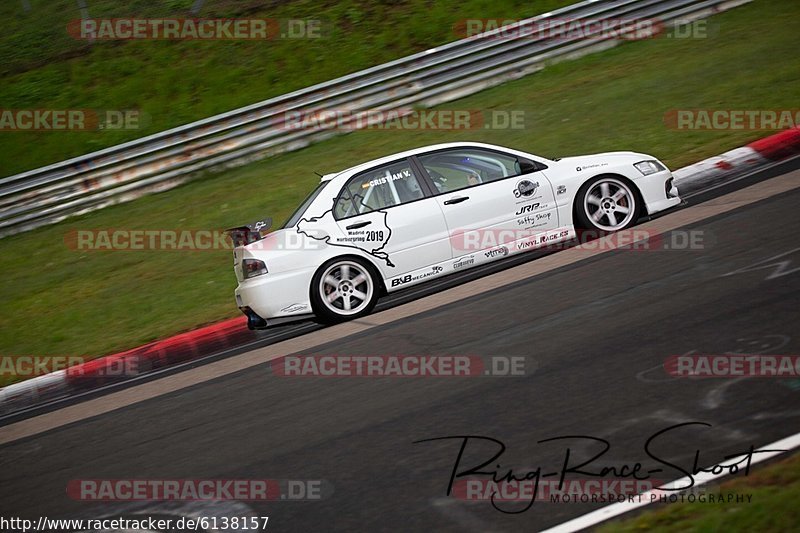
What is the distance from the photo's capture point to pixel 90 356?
9789 mm

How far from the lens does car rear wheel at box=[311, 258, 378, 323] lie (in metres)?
8.86

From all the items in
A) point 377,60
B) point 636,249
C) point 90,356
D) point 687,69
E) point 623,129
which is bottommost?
point 90,356

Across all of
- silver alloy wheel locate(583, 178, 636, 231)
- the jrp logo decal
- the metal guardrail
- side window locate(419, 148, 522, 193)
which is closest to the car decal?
side window locate(419, 148, 522, 193)

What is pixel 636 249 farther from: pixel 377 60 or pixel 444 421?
pixel 377 60

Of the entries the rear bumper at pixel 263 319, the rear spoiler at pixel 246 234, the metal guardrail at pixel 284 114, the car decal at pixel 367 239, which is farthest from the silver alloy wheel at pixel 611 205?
the metal guardrail at pixel 284 114

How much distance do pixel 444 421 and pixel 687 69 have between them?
37.1 ft

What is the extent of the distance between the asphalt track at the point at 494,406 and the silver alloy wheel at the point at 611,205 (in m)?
0.93

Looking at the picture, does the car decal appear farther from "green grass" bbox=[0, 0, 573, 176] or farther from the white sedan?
"green grass" bbox=[0, 0, 573, 176]

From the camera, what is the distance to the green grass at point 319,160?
11.0m

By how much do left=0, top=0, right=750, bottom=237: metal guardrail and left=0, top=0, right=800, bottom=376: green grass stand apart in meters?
0.30

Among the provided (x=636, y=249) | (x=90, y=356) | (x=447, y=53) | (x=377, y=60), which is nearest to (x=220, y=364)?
(x=90, y=356)

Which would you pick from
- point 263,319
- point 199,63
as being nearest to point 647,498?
point 263,319

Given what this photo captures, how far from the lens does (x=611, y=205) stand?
368 inches

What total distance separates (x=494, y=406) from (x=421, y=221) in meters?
3.56
